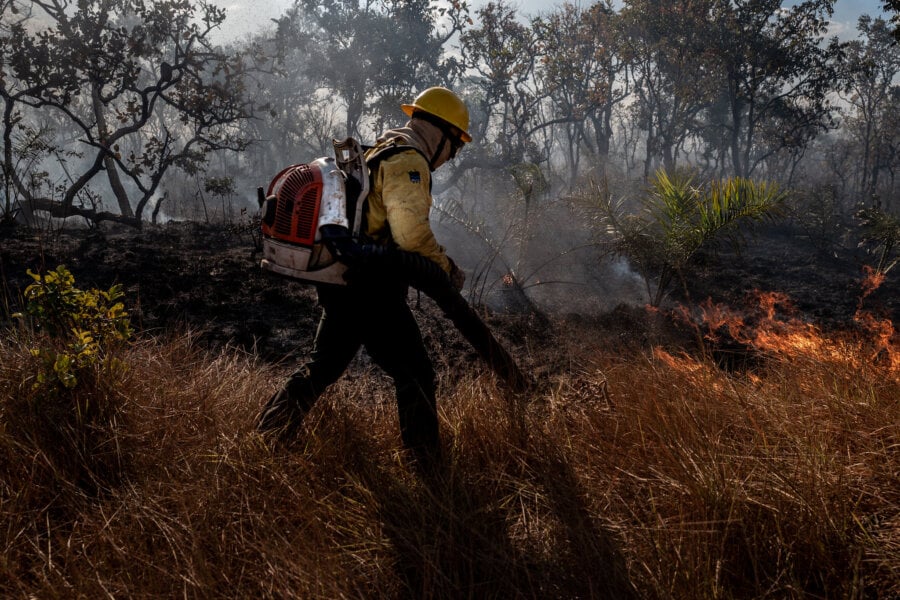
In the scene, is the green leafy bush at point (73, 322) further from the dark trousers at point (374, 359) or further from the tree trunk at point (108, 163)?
the tree trunk at point (108, 163)

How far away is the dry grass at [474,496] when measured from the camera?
67.0 inches

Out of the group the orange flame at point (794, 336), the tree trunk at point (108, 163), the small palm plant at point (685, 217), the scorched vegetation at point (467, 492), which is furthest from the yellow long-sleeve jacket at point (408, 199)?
the tree trunk at point (108, 163)

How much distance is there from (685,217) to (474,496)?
13.8ft

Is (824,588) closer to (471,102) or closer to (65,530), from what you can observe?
(65,530)

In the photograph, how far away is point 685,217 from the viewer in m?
5.43

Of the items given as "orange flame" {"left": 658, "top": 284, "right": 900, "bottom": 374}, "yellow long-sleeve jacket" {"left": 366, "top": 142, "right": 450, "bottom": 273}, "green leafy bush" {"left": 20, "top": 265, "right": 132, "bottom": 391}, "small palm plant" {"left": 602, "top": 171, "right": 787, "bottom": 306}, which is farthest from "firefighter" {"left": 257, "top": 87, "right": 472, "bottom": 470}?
"small palm plant" {"left": 602, "top": 171, "right": 787, "bottom": 306}

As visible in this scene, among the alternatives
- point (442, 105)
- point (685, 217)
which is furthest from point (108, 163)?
point (442, 105)

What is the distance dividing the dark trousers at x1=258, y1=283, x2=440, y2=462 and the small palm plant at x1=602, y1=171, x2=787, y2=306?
346cm

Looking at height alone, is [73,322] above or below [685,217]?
below

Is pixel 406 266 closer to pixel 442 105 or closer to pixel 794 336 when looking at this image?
pixel 442 105

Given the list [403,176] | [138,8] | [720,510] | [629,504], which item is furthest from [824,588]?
[138,8]

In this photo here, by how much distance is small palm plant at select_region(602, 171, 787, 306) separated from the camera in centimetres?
516

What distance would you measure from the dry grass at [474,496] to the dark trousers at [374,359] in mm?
140

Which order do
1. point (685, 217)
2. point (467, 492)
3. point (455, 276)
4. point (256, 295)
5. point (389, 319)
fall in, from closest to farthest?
point (467, 492) < point (389, 319) < point (455, 276) < point (685, 217) < point (256, 295)
